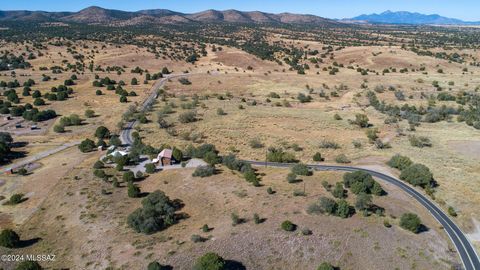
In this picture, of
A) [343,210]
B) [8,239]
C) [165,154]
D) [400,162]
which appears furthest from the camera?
[165,154]

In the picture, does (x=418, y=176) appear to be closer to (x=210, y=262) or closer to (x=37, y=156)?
(x=210, y=262)

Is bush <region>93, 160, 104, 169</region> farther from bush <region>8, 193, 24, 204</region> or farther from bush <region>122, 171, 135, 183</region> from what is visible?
bush <region>8, 193, 24, 204</region>

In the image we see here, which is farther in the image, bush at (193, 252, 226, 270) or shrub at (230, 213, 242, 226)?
shrub at (230, 213, 242, 226)

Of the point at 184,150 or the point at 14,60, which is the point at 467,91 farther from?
the point at 14,60

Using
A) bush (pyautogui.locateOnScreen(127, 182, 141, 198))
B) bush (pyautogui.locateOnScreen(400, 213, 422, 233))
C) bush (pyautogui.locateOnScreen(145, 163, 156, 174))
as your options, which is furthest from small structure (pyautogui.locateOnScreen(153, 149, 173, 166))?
bush (pyautogui.locateOnScreen(400, 213, 422, 233))

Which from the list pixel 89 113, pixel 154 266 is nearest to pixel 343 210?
pixel 154 266

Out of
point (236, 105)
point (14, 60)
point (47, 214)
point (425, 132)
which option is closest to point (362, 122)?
point (425, 132)
